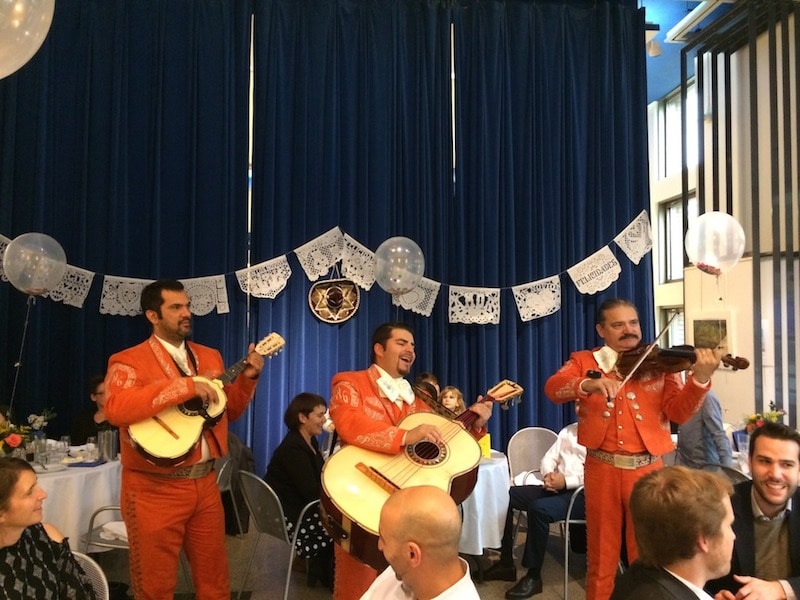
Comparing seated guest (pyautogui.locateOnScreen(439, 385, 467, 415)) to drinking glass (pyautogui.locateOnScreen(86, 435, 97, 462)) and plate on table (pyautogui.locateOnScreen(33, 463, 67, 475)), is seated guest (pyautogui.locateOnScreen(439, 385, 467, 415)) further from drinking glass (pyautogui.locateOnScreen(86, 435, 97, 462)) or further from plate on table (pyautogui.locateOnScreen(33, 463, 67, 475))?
plate on table (pyautogui.locateOnScreen(33, 463, 67, 475))

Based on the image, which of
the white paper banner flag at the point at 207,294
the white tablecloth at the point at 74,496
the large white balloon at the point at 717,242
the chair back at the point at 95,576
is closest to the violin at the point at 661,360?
the chair back at the point at 95,576

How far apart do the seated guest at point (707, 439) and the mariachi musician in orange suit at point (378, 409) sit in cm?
187

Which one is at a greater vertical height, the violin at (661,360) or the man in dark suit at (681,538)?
the violin at (661,360)

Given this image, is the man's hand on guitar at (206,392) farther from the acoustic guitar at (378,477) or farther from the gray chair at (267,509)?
the gray chair at (267,509)

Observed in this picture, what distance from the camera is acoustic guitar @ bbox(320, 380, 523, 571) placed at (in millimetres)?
A: 2324

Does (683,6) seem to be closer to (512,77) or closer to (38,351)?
(512,77)

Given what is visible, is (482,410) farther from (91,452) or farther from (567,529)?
(91,452)

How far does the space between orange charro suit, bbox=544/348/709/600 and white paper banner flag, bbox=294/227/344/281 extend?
3039mm

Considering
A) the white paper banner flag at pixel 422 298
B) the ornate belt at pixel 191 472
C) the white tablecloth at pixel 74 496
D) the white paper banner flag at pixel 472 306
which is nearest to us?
the ornate belt at pixel 191 472

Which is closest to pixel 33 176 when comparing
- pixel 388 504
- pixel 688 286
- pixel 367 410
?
pixel 367 410

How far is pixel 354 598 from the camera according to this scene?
266 cm

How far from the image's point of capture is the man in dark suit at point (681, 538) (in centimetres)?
146

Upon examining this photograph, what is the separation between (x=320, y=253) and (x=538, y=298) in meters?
2.00

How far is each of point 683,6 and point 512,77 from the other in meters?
2.15
